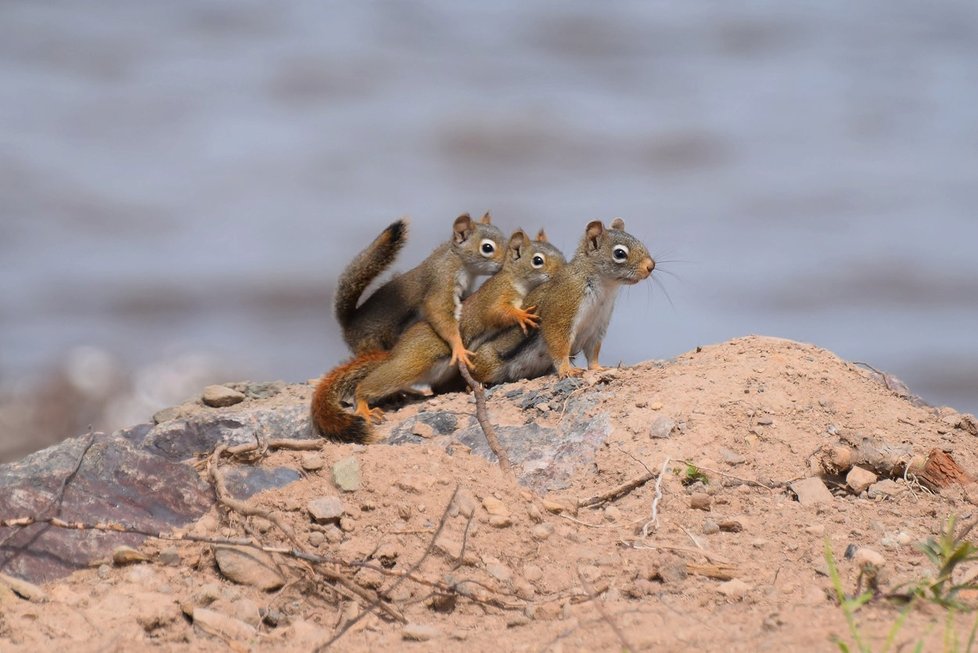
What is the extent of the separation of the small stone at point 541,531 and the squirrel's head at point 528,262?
7.98 feet

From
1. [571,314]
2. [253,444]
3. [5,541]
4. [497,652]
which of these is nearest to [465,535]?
[497,652]

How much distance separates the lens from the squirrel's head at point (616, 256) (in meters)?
7.16

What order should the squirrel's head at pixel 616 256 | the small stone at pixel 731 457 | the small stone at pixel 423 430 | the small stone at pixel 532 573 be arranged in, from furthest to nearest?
1. the squirrel's head at pixel 616 256
2. the small stone at pixel 423 430
3. the small stone at pixel 731 457
4. the small stone at pixel 532 573

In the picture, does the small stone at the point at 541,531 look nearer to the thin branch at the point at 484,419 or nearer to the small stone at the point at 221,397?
the thin branch at the point at 484,419

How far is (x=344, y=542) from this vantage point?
15.8 ft

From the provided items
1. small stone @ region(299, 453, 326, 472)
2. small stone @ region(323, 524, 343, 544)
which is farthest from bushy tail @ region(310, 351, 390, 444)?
small stone @ region(323, 524, 343, 544)

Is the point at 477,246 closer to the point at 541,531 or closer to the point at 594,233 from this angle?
the point at 594,233

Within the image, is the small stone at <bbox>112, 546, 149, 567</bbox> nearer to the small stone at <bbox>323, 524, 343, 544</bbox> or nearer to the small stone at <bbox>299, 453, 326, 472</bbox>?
the small stone at <bbox>323, 524, 343, 544</bbox>

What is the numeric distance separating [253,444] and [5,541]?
44.7 inches

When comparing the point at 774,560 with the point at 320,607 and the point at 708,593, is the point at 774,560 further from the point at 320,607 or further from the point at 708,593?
the point at 320,607

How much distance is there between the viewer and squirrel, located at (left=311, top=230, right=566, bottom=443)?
6.64m

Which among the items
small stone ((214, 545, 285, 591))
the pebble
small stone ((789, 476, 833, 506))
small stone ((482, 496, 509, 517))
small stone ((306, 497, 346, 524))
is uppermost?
small stone ((789, 476, 833, 506))

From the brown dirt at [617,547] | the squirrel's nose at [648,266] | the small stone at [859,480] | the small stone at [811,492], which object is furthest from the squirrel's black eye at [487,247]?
the small stone at [859,480]

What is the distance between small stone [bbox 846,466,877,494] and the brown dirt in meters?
0.07
